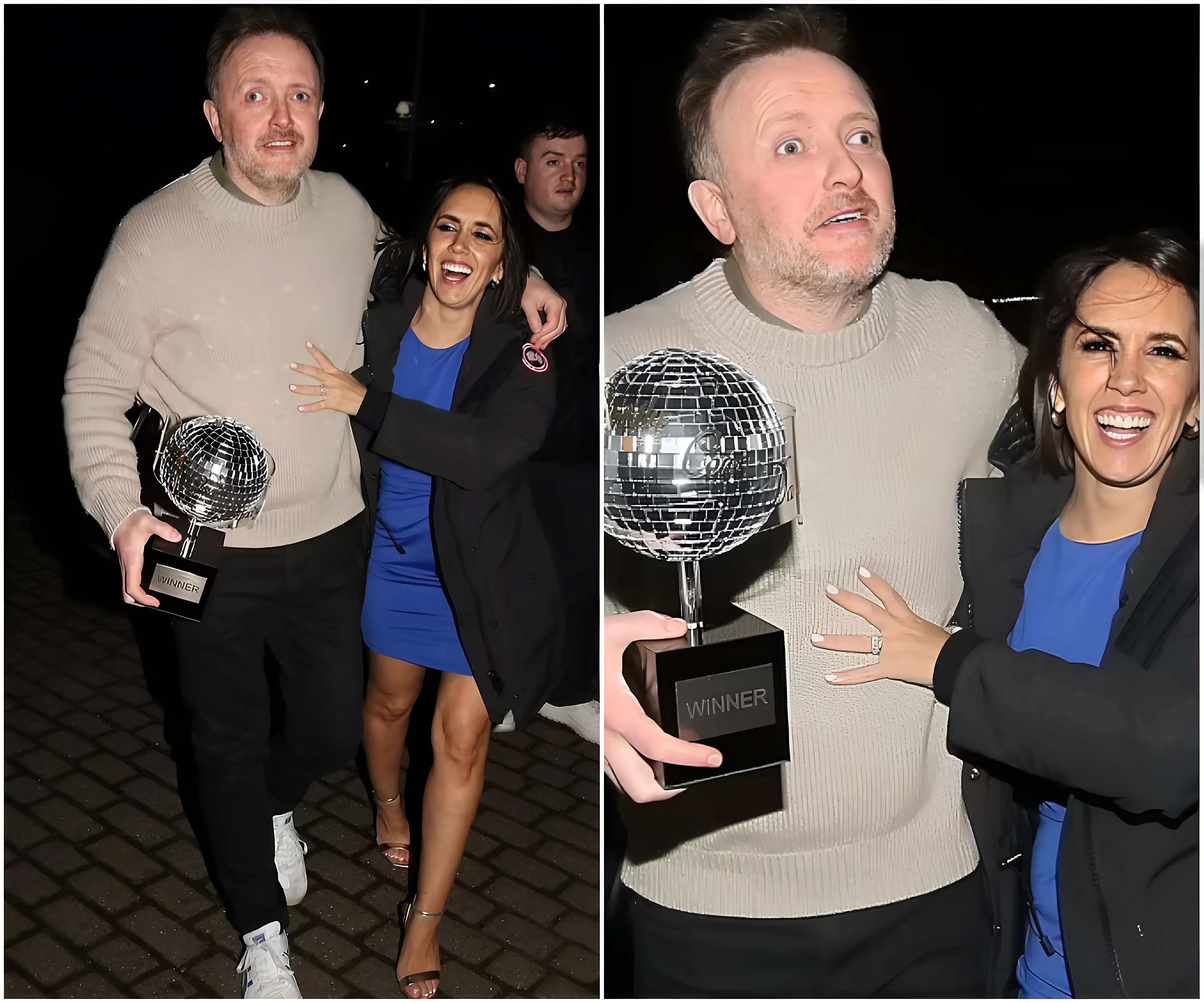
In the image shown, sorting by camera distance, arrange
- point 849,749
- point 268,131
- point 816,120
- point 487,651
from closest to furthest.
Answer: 1. point 816,120
2. point 849,749
3. point 268,131
4. point 487,651

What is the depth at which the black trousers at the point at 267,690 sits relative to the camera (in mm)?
2139

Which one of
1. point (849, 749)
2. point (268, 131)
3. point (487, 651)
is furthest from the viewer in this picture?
point (487, 651)

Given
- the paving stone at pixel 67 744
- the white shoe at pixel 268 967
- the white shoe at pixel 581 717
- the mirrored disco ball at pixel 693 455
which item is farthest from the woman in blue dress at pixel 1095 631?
the paving stone at pixel 67 744

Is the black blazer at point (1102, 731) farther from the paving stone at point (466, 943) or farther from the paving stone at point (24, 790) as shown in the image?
the paving stone at point (24, 790)

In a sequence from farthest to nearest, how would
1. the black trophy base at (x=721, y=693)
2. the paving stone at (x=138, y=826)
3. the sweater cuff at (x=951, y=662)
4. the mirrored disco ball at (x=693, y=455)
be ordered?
1. the paving stone at (x=138, y=826)
2. the sweater cuff at (x=951, y=662)
3. the black trophy base at (x=721, y=693)
4. the mirrored disco ball at (x=693, y=455)

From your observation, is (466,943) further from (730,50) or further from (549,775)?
(730,50)

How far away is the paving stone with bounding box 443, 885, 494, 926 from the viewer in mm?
2281

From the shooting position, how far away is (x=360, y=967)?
2.28 m

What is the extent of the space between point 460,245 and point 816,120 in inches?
28.4

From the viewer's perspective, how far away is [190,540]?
208 cm

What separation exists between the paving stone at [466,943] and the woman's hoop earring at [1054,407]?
1535mm

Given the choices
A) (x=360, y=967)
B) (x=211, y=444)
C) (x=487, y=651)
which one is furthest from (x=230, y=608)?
(x=360, y=967)

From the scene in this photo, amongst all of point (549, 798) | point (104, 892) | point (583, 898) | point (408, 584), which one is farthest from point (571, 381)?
point (104, 892)

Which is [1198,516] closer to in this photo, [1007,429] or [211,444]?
[1007,429]
